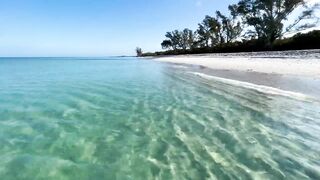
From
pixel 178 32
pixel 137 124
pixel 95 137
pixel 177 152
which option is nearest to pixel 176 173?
pixel 177 152

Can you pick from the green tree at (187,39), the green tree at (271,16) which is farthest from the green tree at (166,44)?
the green tree at (271,16)

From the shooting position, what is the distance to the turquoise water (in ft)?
13.5

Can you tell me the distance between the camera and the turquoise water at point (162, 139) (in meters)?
4.12

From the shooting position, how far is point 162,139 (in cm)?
557

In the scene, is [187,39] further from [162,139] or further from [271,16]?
[162,139]

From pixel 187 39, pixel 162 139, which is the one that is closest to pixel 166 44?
pixel 187 39

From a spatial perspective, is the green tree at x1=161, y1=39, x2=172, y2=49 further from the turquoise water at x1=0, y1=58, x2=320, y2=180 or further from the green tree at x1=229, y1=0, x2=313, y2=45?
the turquoise water at x1=0, y1=58, x2=320, y2=180

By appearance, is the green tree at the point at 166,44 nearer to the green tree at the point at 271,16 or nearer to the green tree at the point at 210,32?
the green tree at the point at 210,32

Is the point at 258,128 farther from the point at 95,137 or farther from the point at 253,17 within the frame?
the point at 253,17

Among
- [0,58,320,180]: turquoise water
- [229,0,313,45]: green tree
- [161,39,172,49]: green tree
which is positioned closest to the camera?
[0,58,320,180]: turquoise water

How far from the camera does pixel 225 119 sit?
23.5ft

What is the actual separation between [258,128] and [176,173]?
10.1 ft

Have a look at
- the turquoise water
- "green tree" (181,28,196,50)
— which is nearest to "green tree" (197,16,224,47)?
"green tree" (181,28,196,50)

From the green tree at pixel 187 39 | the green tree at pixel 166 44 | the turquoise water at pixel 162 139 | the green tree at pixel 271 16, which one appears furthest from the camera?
the green tree at pixel 166 44
